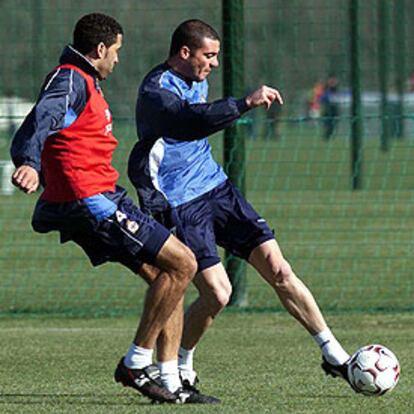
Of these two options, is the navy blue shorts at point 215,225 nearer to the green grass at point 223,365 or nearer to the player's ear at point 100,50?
the green grass at point 223,365

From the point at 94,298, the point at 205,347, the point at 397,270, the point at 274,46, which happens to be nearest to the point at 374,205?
the point at 274,46

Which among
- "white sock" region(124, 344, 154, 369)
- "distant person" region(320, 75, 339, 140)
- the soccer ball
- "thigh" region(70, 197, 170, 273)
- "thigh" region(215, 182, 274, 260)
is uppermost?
"thigh" region(70, 197, 170, 273)

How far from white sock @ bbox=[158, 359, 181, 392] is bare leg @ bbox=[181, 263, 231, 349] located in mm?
485

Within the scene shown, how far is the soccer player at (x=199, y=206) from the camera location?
323 inches

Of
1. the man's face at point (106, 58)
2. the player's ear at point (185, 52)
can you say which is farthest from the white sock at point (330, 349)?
the man's face at point (106, 58)

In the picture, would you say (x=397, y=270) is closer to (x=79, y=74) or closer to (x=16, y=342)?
(x=16, y=342)

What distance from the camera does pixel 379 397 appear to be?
7.99 meters

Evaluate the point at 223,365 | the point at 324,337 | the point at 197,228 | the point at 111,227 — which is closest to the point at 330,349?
the point at 324,337

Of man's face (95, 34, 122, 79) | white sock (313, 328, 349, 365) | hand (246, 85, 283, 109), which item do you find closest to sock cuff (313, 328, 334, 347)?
white sock (313, 328, 349, 365)

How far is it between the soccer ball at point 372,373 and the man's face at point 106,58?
6.44ft

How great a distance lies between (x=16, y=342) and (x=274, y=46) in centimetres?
872

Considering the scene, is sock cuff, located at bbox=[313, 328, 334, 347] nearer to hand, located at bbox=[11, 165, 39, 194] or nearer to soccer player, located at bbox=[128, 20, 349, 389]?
soccer player, located at bbox=[128, 20, 349, 389]

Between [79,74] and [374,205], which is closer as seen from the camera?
[79,74]

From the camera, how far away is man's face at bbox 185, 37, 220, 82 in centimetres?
821
